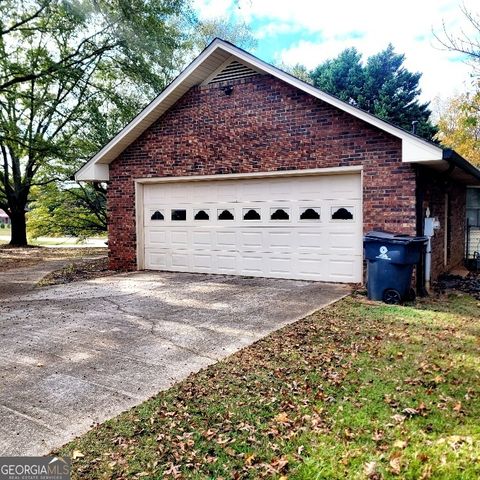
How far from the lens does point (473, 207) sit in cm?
1630

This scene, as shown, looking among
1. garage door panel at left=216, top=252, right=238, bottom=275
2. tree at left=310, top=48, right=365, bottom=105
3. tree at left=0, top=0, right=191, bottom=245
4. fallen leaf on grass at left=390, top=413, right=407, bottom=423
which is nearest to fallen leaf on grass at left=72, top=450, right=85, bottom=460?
fallen leaf on grass at left=390, top=413, right=407, bottom=423

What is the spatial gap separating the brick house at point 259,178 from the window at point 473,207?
4.61m

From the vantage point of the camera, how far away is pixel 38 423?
131 inches

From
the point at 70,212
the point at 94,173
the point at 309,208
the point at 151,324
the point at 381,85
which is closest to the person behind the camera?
the point at 151,324

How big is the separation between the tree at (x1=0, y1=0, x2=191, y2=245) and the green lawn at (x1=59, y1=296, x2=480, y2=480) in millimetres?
12756

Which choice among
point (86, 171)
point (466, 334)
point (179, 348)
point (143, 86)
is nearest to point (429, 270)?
point (466, 334)

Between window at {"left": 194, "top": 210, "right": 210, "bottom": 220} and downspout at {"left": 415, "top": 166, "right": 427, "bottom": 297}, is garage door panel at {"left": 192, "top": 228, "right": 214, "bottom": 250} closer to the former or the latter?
window at {"left": 194, "top": 210, "right": 210, "bottom": 220}

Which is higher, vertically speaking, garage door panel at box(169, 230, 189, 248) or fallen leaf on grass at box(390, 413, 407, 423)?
garage door panel at box(169, 230, 189, 248)

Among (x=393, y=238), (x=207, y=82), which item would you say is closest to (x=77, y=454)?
(x=393, y=238)

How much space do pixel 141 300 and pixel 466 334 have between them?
17.0 feet

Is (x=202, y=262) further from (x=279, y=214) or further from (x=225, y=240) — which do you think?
(x=279, y=214)
